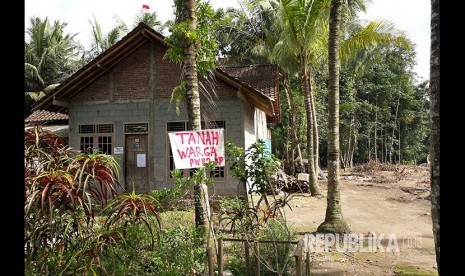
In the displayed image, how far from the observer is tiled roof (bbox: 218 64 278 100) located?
14.6 meters

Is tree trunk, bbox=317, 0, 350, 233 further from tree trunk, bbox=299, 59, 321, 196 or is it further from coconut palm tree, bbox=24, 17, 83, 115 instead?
coconut palm tree, bbox=24, 17, 83, 115

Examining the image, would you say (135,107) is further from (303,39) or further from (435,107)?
Result: (435,107)

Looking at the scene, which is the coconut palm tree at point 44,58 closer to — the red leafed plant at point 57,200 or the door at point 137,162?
the door at point 137,162

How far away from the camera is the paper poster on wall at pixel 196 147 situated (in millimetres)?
4402

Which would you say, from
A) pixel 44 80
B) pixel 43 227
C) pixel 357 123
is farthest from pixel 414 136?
pixel 43 227

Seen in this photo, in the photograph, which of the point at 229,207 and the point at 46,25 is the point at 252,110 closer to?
the point at 229,207

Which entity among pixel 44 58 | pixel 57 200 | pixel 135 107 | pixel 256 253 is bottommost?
pixel 256 253

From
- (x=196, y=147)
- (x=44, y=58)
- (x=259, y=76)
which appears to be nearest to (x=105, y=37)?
(x=44, y=58)

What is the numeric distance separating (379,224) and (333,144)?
10.5 ft

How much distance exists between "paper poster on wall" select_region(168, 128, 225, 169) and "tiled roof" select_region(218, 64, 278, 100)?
32.6ft
